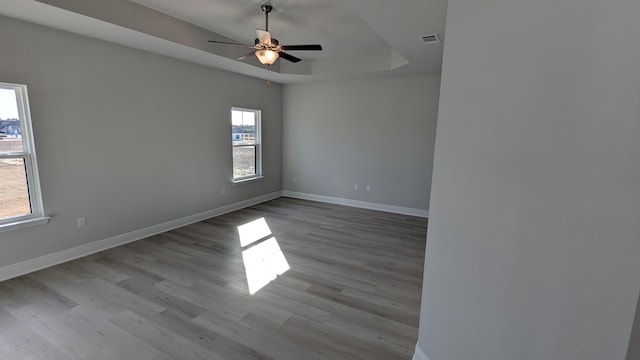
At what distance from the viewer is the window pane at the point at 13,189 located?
3.05 metres

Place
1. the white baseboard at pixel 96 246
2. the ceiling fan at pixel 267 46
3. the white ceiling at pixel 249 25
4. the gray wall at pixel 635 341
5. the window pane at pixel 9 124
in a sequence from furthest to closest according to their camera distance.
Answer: the ceiling fan at pixel 267 46 < the white baseboard at pixel 96 246 < the window pane at pixel 9 124 < the white ceiling at pixel 249 25 < the gray wall at pixel 635 341

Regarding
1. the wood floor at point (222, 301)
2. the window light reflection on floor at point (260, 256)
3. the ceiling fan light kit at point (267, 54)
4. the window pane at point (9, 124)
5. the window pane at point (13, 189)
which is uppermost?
the ceiling fan light kit at point (267, 54)

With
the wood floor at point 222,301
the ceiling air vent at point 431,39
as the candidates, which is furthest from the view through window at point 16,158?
the ceiling air vent at point 431,39

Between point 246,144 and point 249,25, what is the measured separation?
259cm

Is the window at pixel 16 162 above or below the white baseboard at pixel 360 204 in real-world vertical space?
above

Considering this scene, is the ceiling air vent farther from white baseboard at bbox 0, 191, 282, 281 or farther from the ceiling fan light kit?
white baseboard at bbox 0, 191, 282, 281

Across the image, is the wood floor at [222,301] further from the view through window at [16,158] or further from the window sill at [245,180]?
the window sill at [245,180]

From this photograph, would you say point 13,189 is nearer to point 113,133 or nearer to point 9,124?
point 9,124

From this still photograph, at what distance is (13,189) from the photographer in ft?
10.2

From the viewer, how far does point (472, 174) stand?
1488mm

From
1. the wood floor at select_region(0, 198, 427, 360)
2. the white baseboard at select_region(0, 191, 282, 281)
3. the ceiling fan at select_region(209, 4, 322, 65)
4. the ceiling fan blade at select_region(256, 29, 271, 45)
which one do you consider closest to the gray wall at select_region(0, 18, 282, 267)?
the white baseboard at select_region(0, 191, 282, 281)

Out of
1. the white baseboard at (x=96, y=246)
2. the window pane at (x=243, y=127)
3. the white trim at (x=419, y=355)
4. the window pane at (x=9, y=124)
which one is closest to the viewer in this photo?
the white trim at (x=419, y=355)

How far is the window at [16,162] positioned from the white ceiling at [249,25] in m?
0.83

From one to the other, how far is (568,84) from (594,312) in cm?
73
